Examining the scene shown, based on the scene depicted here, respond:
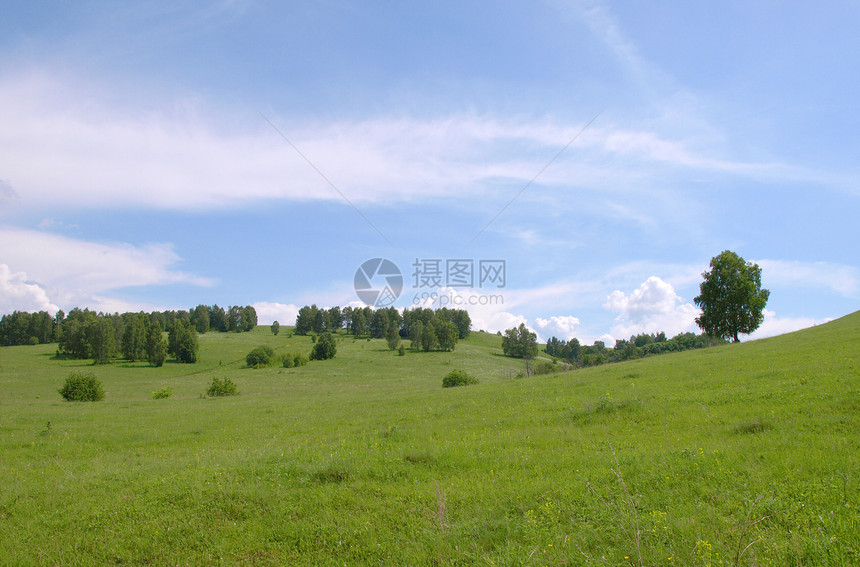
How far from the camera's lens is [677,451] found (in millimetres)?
9336

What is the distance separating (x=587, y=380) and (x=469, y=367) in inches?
2796

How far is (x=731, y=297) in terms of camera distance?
172 feet

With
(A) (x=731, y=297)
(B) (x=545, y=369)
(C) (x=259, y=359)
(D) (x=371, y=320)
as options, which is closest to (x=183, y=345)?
(C) (x=259, y=359)

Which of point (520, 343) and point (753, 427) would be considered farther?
point (520, 343)

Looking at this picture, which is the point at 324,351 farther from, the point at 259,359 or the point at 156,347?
the point at 156,347

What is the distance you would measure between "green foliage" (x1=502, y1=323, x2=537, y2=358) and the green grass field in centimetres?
11609

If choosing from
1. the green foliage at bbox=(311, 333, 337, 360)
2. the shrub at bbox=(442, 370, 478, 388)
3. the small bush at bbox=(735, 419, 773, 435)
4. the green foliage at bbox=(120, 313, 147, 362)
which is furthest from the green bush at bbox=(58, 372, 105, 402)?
the green foliage at bbox=(120, 313, 147, 362)

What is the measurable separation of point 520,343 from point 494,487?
130 m

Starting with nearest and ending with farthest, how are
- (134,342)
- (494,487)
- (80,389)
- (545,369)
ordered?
(494,487), (80,389), (545,369), (134,342)

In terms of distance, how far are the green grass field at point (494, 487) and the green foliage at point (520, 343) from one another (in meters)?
116

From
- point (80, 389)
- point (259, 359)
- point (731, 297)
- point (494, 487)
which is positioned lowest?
point (259, 359)

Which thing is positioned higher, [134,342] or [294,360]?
[134,342]

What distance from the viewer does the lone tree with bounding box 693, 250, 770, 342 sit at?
169 ft

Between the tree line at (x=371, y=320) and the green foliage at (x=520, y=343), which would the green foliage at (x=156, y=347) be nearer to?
the tree line at (x=371, y=320)
